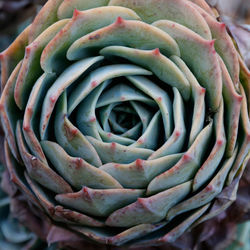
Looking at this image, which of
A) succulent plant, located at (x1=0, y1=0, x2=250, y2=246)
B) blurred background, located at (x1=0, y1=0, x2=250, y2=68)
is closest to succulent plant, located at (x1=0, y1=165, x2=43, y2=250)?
succulent plant, located at (x1=0, y1=0, x2=250, y2=246)

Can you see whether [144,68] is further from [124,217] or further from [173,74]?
[124,217]

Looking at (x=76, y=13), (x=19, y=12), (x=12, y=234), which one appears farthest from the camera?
(x=19, y=12)

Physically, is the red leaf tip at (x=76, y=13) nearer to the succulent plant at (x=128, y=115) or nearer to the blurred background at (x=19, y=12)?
the succulent plant at (x=128, y=115)

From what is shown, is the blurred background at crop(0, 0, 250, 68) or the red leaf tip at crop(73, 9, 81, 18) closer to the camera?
the red leaf tip at crop(73, 9, 81, 18)

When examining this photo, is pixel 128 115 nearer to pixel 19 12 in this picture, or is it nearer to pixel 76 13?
pixel 76 13

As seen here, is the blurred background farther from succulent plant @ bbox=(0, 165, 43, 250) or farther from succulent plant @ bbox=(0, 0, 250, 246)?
succulent plant @ bbox=(0, 165, 43, 250)

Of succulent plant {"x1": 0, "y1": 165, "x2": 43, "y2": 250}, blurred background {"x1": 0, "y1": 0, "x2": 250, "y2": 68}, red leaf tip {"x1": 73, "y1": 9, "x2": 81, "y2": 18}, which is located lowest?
succulent plant {"x1": 0, "y1": 165, "x2": 43, "y2": 250}

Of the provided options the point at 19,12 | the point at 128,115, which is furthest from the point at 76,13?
the point at 19,12

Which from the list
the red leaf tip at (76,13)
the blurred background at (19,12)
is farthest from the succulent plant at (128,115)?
the blurred background at (19,12)

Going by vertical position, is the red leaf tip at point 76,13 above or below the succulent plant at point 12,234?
above
